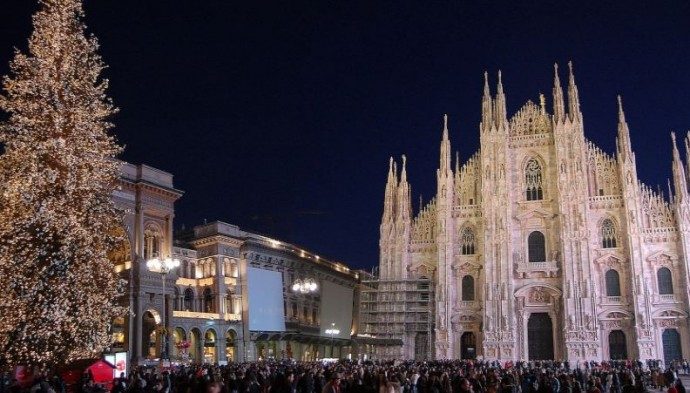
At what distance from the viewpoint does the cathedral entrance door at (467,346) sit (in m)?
55.3

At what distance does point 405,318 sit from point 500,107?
63.4 ft

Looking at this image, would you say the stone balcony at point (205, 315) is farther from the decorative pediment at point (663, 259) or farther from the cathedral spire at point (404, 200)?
the decorative pediment at point (663, 259)

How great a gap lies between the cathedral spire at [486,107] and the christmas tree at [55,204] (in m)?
40.8

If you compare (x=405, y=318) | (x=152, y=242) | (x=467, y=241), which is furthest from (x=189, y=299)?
(x=467, y=241)

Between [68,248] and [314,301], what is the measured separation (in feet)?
157

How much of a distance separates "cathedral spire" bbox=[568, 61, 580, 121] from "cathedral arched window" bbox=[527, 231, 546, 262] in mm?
9867

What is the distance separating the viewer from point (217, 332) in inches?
2008

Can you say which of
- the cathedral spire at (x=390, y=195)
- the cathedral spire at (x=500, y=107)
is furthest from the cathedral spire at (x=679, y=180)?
the cathedral spire at (x=390, y=195)

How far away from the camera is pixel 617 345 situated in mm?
51375

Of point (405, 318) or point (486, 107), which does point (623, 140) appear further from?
point (405, 318)

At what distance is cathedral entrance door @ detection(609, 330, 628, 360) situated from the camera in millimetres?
51125

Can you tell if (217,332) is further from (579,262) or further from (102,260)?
(102,260)

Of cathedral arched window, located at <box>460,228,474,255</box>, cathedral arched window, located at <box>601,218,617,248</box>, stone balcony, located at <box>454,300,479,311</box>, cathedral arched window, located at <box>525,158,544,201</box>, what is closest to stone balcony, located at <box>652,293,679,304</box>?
cathedral arched window, located at <box>601,218,617,248</box>

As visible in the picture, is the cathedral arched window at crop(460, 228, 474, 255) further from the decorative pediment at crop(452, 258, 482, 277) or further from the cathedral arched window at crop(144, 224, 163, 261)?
the cathedral arched window at crop(144, 224, 163, 261)
